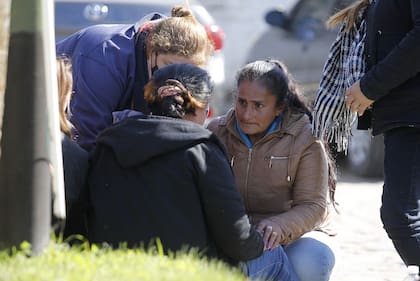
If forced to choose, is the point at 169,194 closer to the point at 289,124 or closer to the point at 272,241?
the point at 272,241

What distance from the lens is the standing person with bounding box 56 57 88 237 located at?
3990 mm

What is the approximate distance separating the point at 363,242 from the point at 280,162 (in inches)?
104

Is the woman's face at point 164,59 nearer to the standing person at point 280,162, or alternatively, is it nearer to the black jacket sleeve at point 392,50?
the standing person at point 280,162

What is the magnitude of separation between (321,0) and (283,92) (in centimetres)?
694

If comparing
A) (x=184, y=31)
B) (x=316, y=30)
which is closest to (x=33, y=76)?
(x=184, y=31)

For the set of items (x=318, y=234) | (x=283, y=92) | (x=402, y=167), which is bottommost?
(x=318, y=234)

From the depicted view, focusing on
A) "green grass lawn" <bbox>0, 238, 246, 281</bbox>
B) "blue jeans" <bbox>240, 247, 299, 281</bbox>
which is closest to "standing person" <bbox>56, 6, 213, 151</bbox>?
"blue jeans" <bbox>240, 247, 299, 281</bbox>

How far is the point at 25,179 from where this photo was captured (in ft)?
11.8

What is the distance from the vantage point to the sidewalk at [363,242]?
594cm

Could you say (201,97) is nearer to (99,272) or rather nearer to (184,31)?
(184,31)

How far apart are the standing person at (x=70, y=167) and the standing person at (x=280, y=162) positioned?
84cm

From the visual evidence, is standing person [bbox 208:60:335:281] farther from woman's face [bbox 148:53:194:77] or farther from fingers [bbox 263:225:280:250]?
woman's face [bbox 148:53:194:77]

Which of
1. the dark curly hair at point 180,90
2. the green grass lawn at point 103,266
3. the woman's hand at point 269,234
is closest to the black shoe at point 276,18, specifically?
the woman's hand at point 269,234

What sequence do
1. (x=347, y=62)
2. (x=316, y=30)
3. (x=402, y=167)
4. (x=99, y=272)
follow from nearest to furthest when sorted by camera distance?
(x=99, y=272), (x=402, y=167), (x=347, y=62), (x=316, y=30)
